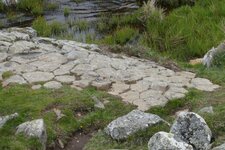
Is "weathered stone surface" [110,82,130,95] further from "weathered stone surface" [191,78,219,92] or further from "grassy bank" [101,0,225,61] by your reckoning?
"grassy bank" [101,0,225,61]

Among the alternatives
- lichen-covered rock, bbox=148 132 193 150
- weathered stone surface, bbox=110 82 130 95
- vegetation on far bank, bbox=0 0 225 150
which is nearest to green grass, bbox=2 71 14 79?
Result: vegetation on far bank, bbox=0 0 225 150

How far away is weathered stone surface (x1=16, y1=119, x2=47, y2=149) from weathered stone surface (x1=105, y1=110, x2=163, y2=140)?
887 millimetres

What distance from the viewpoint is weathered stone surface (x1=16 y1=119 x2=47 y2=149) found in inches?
261

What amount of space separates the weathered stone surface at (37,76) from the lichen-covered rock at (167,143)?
354 cm

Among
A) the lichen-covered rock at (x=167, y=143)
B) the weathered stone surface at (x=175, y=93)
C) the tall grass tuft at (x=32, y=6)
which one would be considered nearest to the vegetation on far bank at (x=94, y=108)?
the weathered stone surface at (x=175, y=93)

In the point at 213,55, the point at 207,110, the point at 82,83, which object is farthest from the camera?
the point at 213,55

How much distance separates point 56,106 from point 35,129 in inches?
42.5

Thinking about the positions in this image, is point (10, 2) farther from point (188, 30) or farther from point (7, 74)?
point (7, 74)

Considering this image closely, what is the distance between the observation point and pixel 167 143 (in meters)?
5.52

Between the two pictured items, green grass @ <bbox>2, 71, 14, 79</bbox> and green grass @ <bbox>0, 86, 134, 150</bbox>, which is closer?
green grass @ <bbox>0, 86, 134, 150</bbox>

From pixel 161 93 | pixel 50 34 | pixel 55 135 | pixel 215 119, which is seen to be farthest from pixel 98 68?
pixel 50 34

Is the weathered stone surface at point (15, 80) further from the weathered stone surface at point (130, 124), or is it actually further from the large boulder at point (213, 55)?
the large boulder at point (213, 55)

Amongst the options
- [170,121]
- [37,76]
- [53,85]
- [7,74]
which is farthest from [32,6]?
[170,121]

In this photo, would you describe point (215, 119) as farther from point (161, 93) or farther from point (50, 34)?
point (50, 34)
